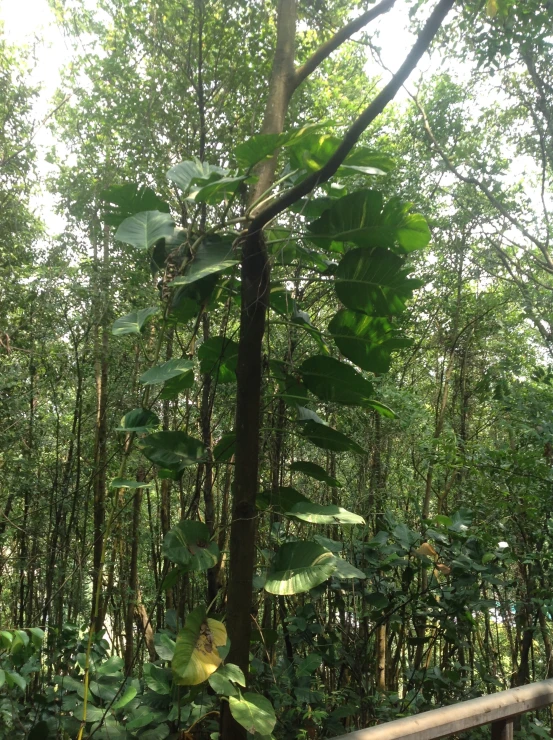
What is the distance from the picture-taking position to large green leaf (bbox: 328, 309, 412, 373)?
141 cm

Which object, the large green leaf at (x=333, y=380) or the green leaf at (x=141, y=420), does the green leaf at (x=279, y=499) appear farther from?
the green leaf at (x=141, y=420)

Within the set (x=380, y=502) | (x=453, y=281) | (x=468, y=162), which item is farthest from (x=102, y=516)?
(x=468, y=162)

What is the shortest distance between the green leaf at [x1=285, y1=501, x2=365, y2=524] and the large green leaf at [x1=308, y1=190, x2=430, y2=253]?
630 mm

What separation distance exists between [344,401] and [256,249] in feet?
1.57

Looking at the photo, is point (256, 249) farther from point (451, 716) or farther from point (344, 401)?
point (451, 716)

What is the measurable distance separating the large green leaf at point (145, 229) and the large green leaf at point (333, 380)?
1.58ft

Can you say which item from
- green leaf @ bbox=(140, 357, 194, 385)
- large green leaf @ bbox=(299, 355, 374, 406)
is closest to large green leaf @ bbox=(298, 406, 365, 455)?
large green leaf @ bbox=(299, 355, 374, 406)

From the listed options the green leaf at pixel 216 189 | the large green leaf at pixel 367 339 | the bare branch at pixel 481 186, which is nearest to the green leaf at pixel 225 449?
the large green leaf at pixel 367 339

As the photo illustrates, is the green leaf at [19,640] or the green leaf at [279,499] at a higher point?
the green leaf at [279,499]

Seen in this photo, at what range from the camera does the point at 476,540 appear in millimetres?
1762

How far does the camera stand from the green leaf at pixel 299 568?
3.53 feet

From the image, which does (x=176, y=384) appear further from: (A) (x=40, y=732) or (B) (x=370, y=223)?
(A) (x=40, y=732)

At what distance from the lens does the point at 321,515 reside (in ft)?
4.05

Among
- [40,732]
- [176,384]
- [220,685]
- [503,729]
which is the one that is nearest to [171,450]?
[176,384]
